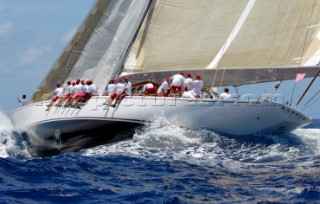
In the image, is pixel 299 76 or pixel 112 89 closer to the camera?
pixel 299 76

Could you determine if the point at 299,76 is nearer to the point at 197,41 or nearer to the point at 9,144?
the point at 197,41

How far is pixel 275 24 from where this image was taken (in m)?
22.9

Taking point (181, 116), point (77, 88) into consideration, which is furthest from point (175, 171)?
point (77, 88)

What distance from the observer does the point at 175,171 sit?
16.3m

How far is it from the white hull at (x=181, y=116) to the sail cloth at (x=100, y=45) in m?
2.79

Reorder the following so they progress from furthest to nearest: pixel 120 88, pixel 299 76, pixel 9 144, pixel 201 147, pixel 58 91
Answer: pixel 9 144
pixel 58 91
pixel 120 88
pixel 299 76
pixel 201 147

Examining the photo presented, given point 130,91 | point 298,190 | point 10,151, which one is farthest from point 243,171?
point 10,151

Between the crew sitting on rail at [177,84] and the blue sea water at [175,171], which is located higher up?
the crew sitting on rail at [177,84]

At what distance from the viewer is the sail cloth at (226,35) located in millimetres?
22547

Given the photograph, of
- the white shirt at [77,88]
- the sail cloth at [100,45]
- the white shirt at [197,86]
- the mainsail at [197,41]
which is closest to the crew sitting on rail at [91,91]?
the white shirt at [77,88]

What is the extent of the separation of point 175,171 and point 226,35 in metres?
8.38

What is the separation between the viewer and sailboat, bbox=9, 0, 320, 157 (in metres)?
20.8

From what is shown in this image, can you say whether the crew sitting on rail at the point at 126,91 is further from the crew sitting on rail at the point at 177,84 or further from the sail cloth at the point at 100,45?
the sail cloth at the point at 100,45

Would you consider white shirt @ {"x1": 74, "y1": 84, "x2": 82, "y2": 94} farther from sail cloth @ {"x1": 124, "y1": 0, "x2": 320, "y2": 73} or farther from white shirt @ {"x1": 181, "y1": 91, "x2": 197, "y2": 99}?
white shirt @ {"x1": 181, "y1": 91, "x2": 197, "y2": 99}
